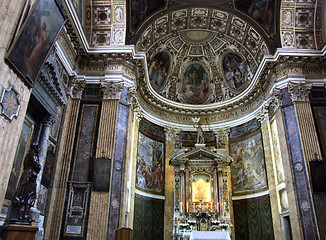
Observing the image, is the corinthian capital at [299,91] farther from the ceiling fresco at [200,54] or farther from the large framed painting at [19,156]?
the large framed painting at [19,156]

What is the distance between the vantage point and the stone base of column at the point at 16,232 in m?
5.56

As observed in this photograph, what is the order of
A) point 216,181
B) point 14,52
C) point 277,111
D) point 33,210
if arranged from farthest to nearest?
1. point 216,181
2. point 277,111
3. point 33,210
4. point 14,52

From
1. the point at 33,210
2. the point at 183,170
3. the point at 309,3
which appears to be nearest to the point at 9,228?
the point at 33,210

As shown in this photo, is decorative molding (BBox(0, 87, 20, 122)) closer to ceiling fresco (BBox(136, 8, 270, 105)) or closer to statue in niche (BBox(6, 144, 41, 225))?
statue in niche (BBox(6, 144, 41, 225))

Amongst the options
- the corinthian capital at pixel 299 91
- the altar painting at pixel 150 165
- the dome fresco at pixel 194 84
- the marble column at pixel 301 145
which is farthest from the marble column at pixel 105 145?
the corinthian capital at pixel 299 91

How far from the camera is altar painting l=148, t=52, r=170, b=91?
1727cm

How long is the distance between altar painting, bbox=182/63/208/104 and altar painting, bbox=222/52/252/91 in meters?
1.61

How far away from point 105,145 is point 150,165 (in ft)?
16.2

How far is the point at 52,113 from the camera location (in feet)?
31.6

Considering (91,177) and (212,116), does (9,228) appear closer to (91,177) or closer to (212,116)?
(91,177)

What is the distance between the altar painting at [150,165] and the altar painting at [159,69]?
12.5ft

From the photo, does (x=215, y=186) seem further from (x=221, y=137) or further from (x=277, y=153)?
(x=277, y=153)

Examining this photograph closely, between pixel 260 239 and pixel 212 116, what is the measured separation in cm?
787

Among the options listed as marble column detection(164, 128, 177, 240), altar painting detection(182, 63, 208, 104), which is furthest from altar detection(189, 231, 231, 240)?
altar painting detection(182, 63, 208, 104)
